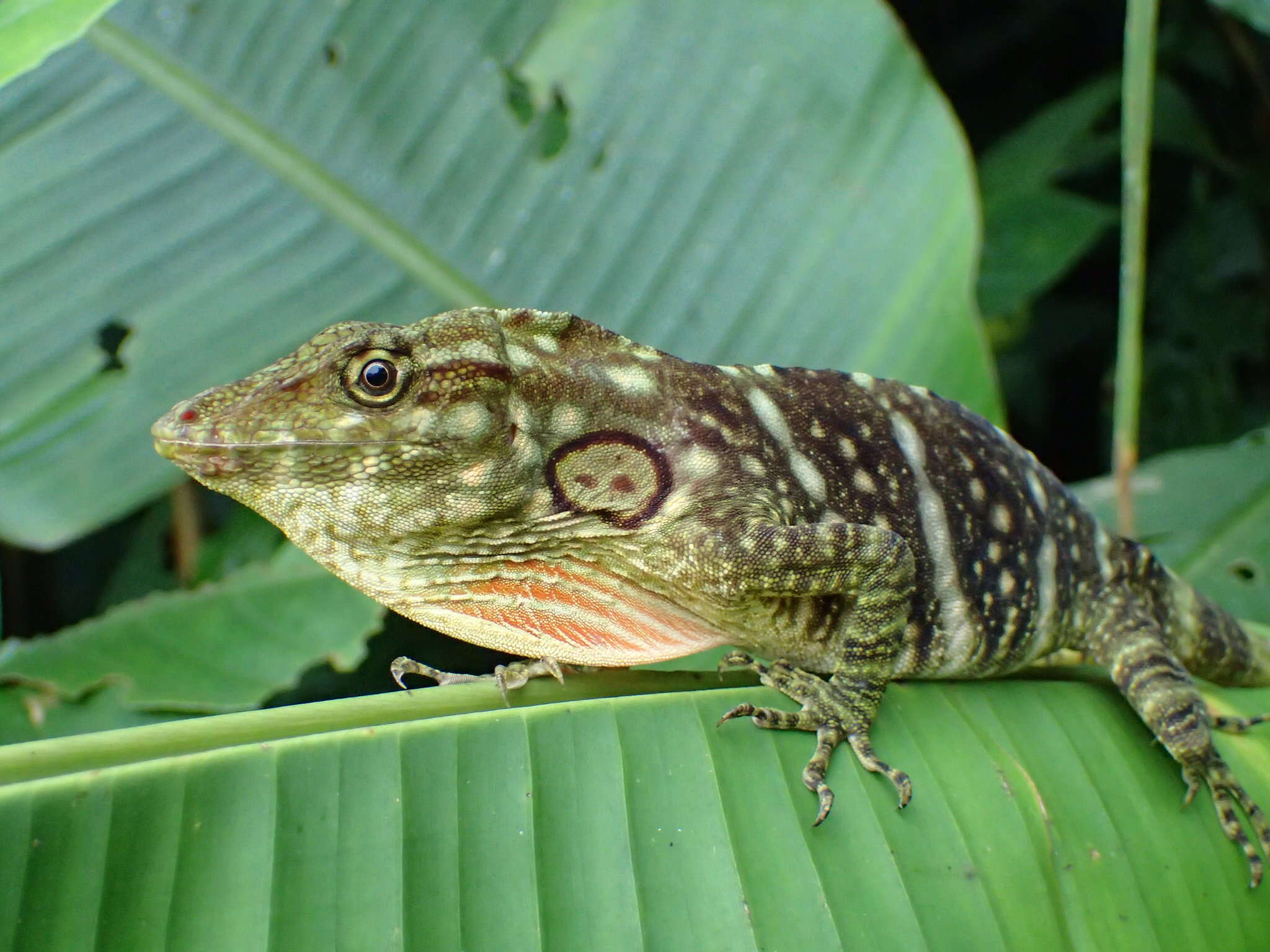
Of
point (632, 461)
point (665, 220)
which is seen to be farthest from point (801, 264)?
point (632, 461)

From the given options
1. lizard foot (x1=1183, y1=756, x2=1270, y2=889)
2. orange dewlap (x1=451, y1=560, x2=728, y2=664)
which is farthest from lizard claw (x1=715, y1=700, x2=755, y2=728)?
lizard foot (x1=1183, y1=756, x2=1270, y2=889)

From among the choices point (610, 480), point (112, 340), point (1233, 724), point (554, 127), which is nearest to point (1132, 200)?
point (1233, 724)

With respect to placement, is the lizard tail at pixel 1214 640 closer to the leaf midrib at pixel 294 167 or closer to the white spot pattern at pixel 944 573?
the white spot pattern at pixel 944 573

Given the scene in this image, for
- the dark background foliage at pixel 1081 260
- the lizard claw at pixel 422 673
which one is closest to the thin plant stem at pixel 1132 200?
the dark background foliage at pixel 1081 260

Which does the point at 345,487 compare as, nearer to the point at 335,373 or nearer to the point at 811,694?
the point at 335,373

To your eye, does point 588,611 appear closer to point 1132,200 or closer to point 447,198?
point 447,198

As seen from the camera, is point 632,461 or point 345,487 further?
point 632,461

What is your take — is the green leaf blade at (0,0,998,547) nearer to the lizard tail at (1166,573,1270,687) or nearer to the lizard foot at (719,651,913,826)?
the lizard tail at (1166,573,1270,687)
